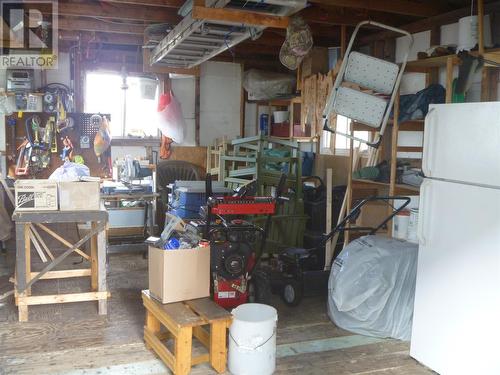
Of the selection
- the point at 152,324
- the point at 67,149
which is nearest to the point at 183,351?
the point at 152,324

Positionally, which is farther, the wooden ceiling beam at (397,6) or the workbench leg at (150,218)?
the workbench leg at (150,218)

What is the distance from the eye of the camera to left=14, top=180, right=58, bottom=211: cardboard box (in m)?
3.63

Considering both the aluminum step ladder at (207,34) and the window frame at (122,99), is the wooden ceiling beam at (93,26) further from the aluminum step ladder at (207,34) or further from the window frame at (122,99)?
the window frame at (122,99)

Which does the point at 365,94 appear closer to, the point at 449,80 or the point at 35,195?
the point at 449,80

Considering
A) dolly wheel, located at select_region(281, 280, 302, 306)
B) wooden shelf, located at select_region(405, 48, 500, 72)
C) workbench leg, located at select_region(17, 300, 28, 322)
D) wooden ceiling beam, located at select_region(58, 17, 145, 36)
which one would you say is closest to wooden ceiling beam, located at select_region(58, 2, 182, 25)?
wooden ceiling beam, located at select_region(58, 17, 145, 36)

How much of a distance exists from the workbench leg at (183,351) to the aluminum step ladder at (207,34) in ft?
7.33

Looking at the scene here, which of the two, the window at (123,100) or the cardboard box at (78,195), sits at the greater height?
the window at (123,100)

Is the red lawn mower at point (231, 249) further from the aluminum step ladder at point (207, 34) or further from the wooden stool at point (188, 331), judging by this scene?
the aluminum step ladder at point (207, 34)

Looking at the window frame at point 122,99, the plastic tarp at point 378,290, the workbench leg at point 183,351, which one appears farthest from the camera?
the window frame at point 122,99

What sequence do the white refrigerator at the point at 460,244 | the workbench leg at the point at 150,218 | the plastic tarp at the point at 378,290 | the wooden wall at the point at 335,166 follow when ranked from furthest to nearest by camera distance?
the wooden wall at the point at 335,166, the workbench leg at the point at 150,218, the plastic tarp at the point at 378,290, the white refrigerator at the point at 460,244

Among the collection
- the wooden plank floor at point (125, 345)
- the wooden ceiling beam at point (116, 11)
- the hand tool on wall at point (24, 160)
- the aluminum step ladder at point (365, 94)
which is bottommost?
the wooden plank floor at point (125, 345)

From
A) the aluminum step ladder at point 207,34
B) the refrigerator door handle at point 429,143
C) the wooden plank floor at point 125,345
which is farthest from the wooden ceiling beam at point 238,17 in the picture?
the wooden plank floor at point 125,345

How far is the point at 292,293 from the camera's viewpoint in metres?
4.11

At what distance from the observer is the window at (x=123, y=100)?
23.7 ft
